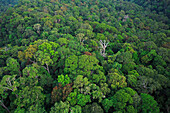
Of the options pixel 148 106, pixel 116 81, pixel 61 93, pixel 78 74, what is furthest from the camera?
pixel 78 74

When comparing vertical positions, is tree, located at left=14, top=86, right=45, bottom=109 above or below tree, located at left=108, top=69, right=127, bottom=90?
below

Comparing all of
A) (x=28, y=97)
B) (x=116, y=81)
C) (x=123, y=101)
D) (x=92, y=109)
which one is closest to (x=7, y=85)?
(x=28, y=97)

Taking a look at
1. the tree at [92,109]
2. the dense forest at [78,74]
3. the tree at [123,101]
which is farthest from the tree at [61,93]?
Answer: the tree at [123,101]

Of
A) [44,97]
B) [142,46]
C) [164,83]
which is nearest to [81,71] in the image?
[44,97]

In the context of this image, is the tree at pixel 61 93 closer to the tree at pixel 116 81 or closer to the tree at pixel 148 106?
the tree at pixel 116 81

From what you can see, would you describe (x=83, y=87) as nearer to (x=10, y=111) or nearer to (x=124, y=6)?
(x=10, y=111)

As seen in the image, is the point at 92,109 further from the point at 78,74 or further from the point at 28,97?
the point at 28,97

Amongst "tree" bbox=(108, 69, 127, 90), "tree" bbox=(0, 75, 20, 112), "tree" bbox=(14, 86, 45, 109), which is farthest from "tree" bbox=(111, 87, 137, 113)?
"tree" bbox=(0, 75, 20, 112)

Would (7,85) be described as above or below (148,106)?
below

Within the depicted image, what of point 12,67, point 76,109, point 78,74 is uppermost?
point 78,74

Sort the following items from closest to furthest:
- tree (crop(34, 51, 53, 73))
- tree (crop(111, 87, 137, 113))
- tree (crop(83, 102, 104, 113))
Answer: tree (crop(83, 102, 104, 113)), tree (crop(111, 87, 137, 113)), tree (crop(34, 51, 53, 73))

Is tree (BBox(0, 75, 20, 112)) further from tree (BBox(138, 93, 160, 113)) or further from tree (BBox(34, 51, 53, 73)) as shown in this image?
tree (BBox(138, 93, 160, 113))

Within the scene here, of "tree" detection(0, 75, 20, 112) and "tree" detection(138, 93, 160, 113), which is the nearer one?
"tree" detection(138, 93, 160, 113)
